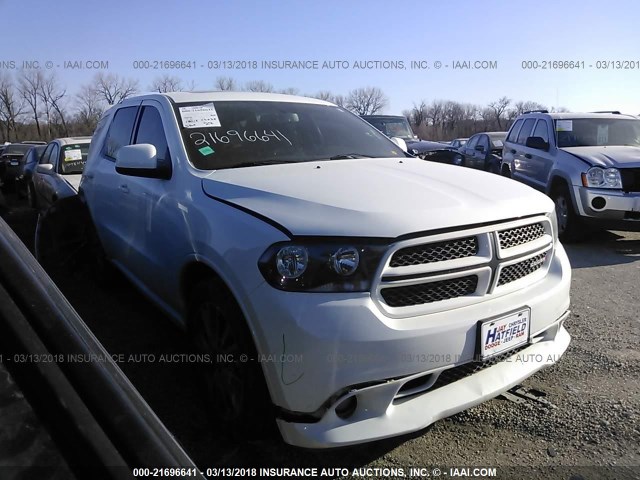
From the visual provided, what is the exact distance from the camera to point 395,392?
Result: 6.36ft

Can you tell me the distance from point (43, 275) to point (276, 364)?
102cm

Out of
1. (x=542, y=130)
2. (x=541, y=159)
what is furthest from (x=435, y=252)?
(x=542, y=130)

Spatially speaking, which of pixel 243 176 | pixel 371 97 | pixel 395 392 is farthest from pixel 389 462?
pixel 371 97

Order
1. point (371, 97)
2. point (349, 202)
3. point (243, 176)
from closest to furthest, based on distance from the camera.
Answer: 1. point (349, 202)
2. point (243, 176)
3. point (371, 97)

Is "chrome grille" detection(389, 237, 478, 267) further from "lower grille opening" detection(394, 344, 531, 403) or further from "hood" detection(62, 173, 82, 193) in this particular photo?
"hood" detection(62, 173, 82, 193)

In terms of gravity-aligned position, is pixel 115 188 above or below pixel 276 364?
above

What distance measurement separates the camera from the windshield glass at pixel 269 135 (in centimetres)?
295

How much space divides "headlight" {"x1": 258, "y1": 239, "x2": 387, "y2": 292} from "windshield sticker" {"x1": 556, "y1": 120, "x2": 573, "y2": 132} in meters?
6.68

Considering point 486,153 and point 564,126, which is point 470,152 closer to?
point 486,153

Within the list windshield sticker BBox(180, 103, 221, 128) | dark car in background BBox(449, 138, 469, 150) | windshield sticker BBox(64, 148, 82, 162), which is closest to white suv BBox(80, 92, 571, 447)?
windshield sticker BBox(180, 103, 221, 128)

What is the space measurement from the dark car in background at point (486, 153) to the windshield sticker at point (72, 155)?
29.5ft

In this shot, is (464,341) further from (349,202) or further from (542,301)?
(349,202)

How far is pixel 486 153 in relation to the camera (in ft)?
43.6

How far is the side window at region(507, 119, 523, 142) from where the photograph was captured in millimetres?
8875
